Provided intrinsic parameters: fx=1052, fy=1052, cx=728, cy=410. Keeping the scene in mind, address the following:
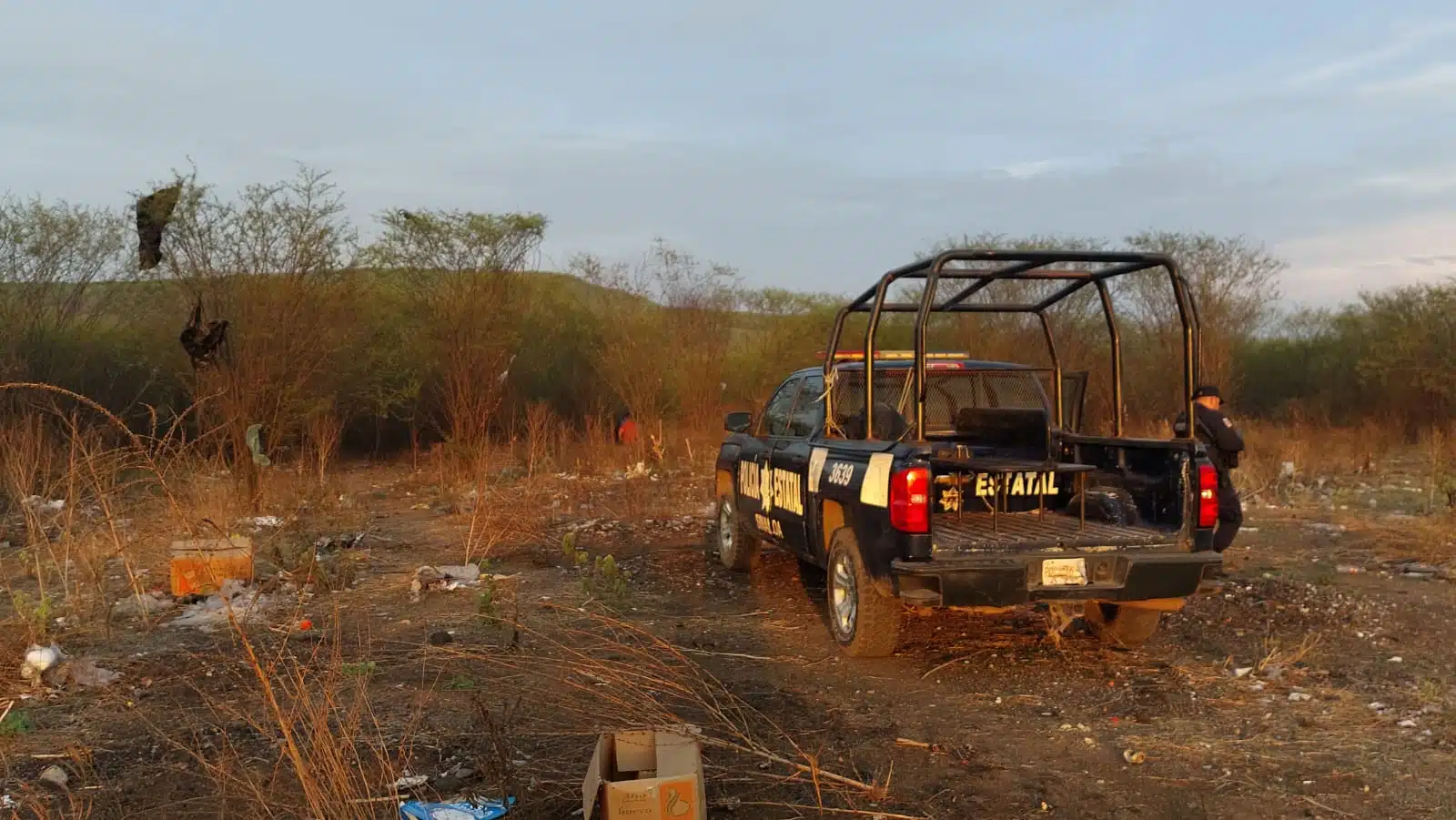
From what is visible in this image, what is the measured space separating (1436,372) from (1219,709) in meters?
20.5

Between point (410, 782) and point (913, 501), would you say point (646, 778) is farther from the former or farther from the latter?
point (913, 501)

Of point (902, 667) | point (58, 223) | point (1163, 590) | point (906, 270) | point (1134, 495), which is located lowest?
point (902, 667)

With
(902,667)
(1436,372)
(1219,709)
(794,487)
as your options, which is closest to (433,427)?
(794,487)

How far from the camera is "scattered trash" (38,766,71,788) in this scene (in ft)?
13.5

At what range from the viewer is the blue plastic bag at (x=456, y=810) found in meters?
3.53

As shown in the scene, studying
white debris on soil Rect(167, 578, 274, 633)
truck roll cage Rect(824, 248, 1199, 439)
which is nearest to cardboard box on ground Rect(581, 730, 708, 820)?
truck roll cage Rect(824, 248, 1199, 439)

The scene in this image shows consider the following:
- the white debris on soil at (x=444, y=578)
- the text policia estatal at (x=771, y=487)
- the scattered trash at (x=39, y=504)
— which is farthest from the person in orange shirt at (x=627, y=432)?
the text policia estatal at (x=771, y=487)

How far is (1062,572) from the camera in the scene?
522 cm

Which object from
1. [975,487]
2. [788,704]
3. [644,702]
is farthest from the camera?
[975,487]

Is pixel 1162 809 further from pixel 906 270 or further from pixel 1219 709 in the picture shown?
pixel 906 270

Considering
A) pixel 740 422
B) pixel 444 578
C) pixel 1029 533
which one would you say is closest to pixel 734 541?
pixel 740 422

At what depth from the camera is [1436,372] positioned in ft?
70.0

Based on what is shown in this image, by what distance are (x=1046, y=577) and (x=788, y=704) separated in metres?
1.42

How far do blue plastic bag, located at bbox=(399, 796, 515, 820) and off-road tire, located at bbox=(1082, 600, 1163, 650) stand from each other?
357 cm
